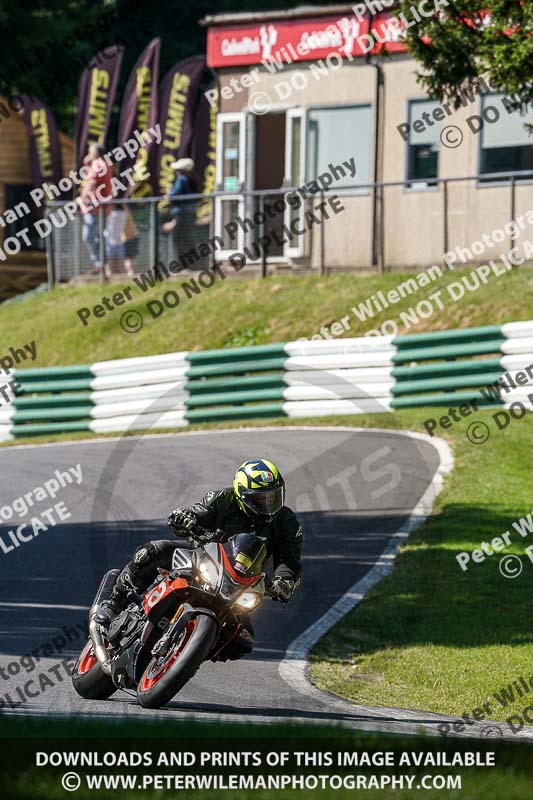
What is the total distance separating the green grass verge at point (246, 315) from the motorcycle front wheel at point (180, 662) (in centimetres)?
1296

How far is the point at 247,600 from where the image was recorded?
315 inches

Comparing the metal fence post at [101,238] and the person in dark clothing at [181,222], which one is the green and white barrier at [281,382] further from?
the metal fence post at [101,238]

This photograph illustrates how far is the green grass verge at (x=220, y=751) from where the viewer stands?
16.6ft

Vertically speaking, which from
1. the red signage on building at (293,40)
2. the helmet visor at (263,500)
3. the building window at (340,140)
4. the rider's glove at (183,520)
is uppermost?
the red signage on building at (293,40)

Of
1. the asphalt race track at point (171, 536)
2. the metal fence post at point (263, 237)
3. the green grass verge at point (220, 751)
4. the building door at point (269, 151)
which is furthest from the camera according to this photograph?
the building door at point (269, 151)

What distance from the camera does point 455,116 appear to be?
76.2 feet

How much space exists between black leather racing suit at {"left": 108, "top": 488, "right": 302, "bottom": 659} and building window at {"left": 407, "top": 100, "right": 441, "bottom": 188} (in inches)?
622

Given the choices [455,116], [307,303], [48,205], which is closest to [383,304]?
[307,303]

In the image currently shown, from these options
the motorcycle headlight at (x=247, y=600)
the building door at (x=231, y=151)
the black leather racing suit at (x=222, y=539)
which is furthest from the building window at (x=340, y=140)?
the motorcycle headlight at (x=247, y=600)

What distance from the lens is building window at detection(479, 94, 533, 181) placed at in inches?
890

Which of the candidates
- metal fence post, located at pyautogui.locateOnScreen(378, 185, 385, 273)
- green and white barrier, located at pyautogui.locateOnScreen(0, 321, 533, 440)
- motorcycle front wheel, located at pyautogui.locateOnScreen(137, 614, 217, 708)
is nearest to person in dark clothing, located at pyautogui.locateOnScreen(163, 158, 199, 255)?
metal fence post, located at pyautogui.locateOnScreen(378, 185, 385, 273)

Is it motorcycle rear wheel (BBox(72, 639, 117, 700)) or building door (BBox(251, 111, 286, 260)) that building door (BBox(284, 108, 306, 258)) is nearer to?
building door (BBox(251, 111, 286, 260))

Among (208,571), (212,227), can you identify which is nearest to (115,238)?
(212,227)

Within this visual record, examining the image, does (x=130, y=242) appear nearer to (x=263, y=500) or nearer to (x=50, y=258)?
(x=50, y=258)
